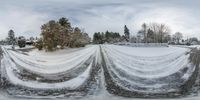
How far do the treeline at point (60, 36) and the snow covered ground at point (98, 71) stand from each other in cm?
10

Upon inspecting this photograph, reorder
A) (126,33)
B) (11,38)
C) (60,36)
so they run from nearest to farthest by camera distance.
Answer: (11,38), (60,36), (126,33)

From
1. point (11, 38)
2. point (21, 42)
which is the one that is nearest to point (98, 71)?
point (21, 42)

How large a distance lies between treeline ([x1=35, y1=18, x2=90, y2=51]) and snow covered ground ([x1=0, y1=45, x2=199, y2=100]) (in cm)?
10

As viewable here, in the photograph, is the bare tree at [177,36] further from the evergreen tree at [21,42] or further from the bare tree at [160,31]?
the evergreen tree at [21,42]

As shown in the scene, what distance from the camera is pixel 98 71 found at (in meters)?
6.25

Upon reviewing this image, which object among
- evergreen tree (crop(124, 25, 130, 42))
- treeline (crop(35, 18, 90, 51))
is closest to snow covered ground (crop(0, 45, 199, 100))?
treeline (crop(35, 18, 90, 51))

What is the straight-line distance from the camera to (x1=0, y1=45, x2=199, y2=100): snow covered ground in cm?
565

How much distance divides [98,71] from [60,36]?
2.64 feet

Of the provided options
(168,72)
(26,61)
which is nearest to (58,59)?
(26,61)

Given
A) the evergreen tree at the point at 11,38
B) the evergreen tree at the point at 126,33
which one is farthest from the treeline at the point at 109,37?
the evergreen tree at the point at 11,38

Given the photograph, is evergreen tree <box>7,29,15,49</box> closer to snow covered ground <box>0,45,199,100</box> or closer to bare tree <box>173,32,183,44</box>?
snow covered ground <box>0,45,199,100</box>

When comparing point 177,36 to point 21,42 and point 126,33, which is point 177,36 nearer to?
point 126,33

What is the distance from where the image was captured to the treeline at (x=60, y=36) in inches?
224

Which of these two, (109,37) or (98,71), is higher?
(109,37)
